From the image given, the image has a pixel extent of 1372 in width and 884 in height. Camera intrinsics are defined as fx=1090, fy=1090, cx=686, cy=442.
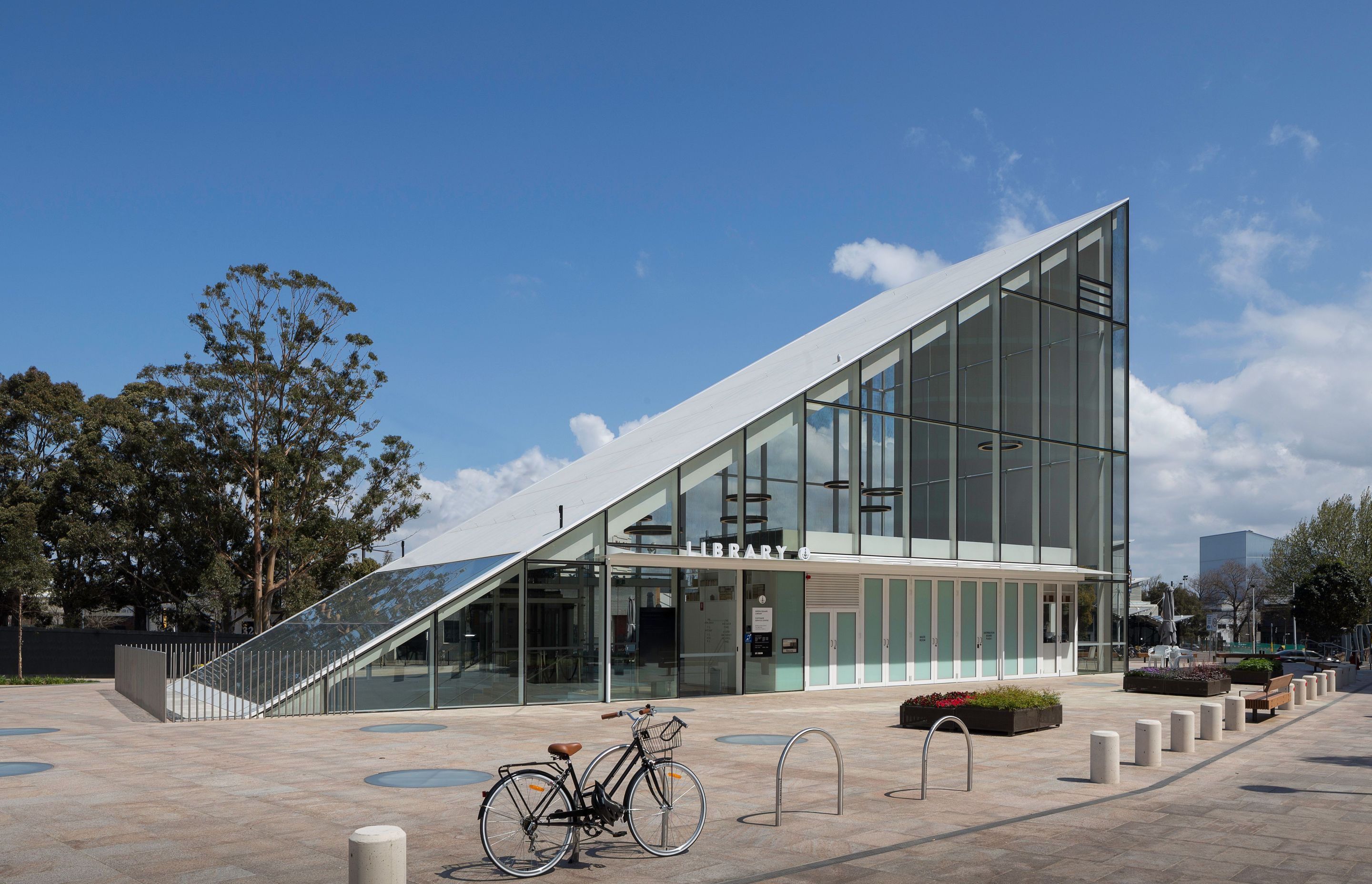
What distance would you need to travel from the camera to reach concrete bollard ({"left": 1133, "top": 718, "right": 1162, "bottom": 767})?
1367 centimetres

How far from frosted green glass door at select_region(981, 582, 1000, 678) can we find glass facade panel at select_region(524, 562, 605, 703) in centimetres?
1296

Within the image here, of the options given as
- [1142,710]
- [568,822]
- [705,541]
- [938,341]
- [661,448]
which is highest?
Result: [938,341]

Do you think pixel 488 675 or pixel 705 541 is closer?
pixel 488 675

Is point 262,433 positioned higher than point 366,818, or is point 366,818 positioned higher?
point 262,433

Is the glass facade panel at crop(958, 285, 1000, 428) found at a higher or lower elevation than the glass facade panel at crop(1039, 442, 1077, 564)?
higher

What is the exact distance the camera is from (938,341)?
28.9 meters

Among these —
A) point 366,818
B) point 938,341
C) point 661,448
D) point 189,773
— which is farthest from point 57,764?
point 938,341

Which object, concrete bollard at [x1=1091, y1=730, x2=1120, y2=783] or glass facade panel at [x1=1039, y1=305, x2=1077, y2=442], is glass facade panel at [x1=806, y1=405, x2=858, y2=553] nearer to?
glass facade panel at [x1=1039, y1=305, x2=1077, y2=442]

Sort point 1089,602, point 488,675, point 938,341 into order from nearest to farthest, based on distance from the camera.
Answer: point 488,675
point 938,341
point 1089,602

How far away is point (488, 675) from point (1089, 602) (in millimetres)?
20217

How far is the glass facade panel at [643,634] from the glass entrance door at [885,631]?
622 cm

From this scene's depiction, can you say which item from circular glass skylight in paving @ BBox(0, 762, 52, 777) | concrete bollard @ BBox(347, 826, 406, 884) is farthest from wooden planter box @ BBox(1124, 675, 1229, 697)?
concrete bollard @ BBox(347, 826, 406, 884)

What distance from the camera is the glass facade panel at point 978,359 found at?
29562 mm

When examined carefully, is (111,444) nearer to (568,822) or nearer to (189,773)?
(189,773)
